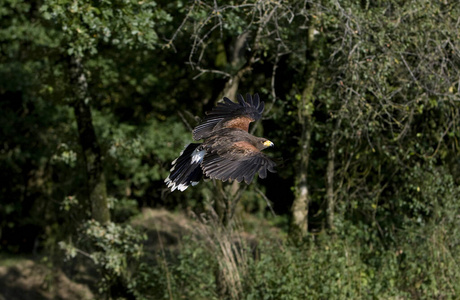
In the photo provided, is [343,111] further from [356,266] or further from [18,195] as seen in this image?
[18,195]

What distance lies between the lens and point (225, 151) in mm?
5074

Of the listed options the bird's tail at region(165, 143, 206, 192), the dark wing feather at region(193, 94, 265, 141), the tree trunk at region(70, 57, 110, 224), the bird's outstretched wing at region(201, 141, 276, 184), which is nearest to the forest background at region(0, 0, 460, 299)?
the tree trunk at region(70, 57, 110, 224)

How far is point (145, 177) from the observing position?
41.3 ft

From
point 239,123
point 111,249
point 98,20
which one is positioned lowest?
point 111,249

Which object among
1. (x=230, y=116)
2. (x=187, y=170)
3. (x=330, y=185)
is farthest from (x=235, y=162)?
(x=330, y=185)

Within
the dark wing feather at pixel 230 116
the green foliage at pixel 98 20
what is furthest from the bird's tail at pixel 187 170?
the green foliage at pixel 98 20

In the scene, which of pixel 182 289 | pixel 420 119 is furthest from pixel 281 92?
pixel 182 289

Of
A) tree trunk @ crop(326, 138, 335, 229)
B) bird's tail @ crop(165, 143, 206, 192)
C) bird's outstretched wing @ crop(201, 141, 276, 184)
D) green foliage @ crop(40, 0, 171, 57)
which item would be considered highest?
green foliage @ crop(40, 0, 171, 57)

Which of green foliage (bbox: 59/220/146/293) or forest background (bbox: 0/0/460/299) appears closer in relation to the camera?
forest background (bbox: 0/0/460/299)

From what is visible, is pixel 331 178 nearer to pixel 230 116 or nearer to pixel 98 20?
pixel 230 116

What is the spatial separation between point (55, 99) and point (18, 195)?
5.15 metres

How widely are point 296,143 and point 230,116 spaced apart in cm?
327

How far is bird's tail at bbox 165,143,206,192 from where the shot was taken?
5605mm

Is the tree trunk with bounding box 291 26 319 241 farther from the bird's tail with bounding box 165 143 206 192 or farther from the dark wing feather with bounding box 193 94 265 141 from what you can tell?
the bird's tail with bounding box 165 143 206 192
